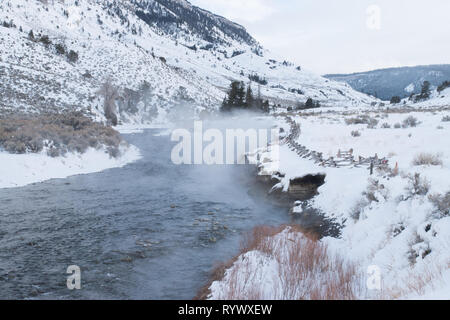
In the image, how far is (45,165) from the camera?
734 inches

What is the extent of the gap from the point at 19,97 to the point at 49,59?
19665 millimetres

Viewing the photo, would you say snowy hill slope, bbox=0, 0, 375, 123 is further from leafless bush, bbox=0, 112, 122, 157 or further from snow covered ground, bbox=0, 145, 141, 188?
snow covered ground, bbox=0, 145, 141, 188

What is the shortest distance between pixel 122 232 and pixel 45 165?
10.7m

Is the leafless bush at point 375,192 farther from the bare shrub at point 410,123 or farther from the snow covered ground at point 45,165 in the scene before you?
the bare shrub at point 410,123

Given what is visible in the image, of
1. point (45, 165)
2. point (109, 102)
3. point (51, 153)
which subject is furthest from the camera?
point (109, 102)

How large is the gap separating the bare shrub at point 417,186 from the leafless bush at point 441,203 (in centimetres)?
81

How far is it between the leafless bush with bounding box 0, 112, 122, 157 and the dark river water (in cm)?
344

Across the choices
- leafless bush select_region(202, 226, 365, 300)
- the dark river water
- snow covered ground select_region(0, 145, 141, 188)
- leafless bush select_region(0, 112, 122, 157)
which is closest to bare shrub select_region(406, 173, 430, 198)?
leafless bush select_region(202, 226, 365, 300)

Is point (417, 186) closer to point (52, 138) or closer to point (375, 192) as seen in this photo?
point (375, 192)

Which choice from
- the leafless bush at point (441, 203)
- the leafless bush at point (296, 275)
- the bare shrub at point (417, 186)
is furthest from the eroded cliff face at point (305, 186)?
the leafless bush at point (441, 203)

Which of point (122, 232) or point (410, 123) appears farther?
point (410, 123)

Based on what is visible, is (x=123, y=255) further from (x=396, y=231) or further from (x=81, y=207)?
(x=396, y=231)

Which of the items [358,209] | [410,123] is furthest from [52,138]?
[410,123]
